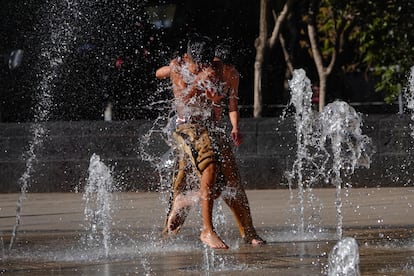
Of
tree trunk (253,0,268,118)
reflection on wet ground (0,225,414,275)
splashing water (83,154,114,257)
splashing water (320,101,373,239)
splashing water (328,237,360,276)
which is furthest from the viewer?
tree trunk (253,0,268,118)

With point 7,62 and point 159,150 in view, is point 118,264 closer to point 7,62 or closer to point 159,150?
point 159,150

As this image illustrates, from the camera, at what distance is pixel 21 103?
19219 mm

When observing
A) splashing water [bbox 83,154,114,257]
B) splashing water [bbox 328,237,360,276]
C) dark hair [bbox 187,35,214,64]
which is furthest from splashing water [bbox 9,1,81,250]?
splashing water [bbox 328,237,360,276]

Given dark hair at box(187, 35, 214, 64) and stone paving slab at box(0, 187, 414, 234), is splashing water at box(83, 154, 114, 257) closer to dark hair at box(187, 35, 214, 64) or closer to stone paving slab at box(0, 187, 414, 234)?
stone paving slab at box(0, 187, 414, 234)

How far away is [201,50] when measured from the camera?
8.20 meters

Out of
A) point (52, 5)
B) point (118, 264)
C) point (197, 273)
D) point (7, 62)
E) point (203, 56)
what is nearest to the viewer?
point (197, 273)

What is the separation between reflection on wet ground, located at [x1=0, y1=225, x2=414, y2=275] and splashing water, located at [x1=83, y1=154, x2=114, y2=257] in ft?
0.48

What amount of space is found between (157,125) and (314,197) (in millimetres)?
2421

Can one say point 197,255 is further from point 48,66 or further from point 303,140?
point 48,66

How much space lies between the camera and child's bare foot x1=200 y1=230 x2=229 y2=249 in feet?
26.1

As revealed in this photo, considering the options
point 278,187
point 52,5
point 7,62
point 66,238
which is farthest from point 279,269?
point 7,62

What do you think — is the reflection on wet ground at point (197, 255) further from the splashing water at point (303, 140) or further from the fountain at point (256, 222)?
the splashing water at point (303, 140)

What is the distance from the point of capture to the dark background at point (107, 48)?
17.6 m

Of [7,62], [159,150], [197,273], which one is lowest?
[197,273]
